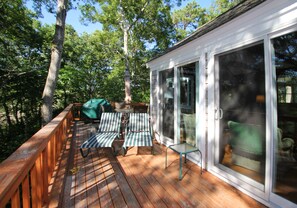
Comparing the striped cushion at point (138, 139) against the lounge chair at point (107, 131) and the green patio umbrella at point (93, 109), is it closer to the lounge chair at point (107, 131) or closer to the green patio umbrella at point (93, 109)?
the lounge chair at point (107, 131)

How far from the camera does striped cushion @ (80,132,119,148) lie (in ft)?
11.1

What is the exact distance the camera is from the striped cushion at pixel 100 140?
11.1 ft

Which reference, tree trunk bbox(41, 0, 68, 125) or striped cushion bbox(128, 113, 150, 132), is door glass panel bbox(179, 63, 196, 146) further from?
tree trunk bbox(41, 0, 68, 125)

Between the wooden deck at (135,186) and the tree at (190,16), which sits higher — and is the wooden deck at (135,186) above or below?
below

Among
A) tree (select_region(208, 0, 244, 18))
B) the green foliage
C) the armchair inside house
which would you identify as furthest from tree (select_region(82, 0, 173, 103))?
tree (select_region(208, 0, 244, 18))

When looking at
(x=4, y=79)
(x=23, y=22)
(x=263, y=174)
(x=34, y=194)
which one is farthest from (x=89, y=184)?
(x=23, y=22)

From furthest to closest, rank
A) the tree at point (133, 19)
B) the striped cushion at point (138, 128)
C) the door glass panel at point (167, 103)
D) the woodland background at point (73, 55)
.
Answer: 1. the tree at point (133, 19)
2. the woodland background at point (73, 55)
3. the door glass panel at point (167, 103)
4. the striped cushion at point (138, 128)

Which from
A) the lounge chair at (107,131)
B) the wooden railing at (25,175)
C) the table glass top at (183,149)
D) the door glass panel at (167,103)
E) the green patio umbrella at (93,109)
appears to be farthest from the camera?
the green patio umbrella at (93,109)

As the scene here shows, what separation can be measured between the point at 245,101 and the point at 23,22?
30.9 ft

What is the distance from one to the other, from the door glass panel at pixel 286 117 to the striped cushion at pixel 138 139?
2070 millimetres

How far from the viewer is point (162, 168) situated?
3.10 meters

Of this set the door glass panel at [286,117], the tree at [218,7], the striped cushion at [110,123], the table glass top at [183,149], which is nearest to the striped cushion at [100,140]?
the striped cushion at [110,123]

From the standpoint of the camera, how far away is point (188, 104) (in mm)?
3576

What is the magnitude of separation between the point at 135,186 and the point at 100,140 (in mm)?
1462
